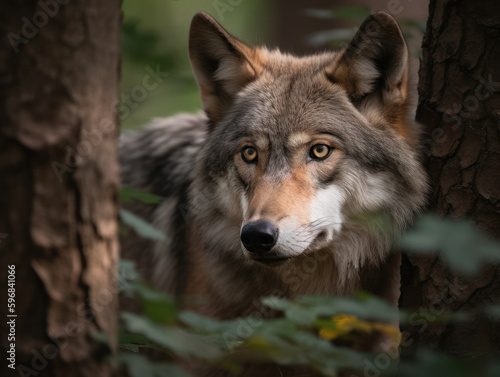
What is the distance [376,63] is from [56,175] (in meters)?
2.51

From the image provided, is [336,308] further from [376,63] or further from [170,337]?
[376,63]

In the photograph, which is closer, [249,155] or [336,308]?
[336,308]

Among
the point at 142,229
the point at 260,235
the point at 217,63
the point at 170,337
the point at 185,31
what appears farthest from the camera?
the point at 185,31

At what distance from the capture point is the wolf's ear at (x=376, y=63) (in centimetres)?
331

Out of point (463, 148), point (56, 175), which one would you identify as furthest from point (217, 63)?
point (56, 175)

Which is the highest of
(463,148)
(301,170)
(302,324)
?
(463,148)

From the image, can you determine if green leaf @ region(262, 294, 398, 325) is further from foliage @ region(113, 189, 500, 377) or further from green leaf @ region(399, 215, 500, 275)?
green leaf @ region(399, 215, 500, 275)

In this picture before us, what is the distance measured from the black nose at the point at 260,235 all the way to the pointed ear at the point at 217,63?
1.44 meters

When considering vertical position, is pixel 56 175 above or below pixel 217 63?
below

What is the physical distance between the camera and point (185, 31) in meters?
11.9

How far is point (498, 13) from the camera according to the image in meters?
2.83

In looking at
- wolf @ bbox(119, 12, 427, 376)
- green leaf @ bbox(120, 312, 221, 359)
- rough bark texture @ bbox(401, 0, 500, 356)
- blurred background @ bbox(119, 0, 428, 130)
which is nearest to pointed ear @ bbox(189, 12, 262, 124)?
wolf @ bbox(119, 12, 427, 376)

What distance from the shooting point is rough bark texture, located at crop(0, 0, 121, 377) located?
1.63m

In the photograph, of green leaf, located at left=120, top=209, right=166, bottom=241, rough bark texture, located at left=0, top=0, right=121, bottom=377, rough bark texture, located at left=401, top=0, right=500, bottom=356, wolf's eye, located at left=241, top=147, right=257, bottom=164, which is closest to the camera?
rough bark texture, located at left=0, top=0, right=121, bottom=377
